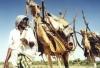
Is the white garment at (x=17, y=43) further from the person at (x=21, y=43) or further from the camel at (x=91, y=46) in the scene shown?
the camel at (x=91, y=46)

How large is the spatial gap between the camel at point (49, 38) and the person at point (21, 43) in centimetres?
286

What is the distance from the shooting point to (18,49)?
9.96m

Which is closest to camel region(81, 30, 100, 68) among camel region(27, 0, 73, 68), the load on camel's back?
the load on camel's back

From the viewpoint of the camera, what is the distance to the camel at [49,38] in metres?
13.0

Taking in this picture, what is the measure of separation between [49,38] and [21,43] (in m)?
3.58

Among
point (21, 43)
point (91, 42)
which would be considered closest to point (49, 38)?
point (21, 43)

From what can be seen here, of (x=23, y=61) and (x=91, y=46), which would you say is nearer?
(x=23, y=61)

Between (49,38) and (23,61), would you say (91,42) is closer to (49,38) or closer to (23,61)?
(49,38)

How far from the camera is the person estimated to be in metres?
9.91

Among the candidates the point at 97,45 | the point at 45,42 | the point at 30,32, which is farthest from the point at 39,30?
the point at 97,45

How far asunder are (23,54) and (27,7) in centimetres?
312

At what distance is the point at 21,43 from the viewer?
998 cm

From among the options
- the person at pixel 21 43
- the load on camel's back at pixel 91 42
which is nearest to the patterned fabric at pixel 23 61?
the person at pixel 21 43

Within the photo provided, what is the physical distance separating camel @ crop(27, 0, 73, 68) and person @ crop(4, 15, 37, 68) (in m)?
2.86
